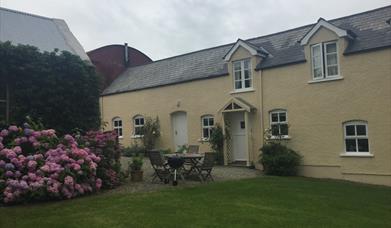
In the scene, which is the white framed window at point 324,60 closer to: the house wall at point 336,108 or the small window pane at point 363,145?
the house wall at point 336,108

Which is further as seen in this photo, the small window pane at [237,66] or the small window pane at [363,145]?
the small window pane at [237,66]

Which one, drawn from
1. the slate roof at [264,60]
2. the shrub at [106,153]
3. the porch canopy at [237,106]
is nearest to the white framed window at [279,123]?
the porch canopy at [237,106]

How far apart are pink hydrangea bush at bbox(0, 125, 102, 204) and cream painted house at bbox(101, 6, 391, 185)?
29.4 feet

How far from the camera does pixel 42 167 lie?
10039 millimetres

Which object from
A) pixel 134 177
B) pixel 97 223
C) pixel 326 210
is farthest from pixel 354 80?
pixel 97 223

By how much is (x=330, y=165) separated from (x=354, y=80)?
351 cm

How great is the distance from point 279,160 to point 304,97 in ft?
9.57

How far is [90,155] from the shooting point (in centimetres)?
1130

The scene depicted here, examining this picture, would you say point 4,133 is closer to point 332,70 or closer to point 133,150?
point 133,150

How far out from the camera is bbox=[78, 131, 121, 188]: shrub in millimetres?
11938

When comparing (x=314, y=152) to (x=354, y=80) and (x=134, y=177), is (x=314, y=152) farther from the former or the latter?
(x=134, y=177)

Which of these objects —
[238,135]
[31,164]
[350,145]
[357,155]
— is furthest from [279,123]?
[31,164]

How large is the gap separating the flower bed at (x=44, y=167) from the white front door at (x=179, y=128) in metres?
9.77

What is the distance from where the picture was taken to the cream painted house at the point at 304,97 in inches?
584
